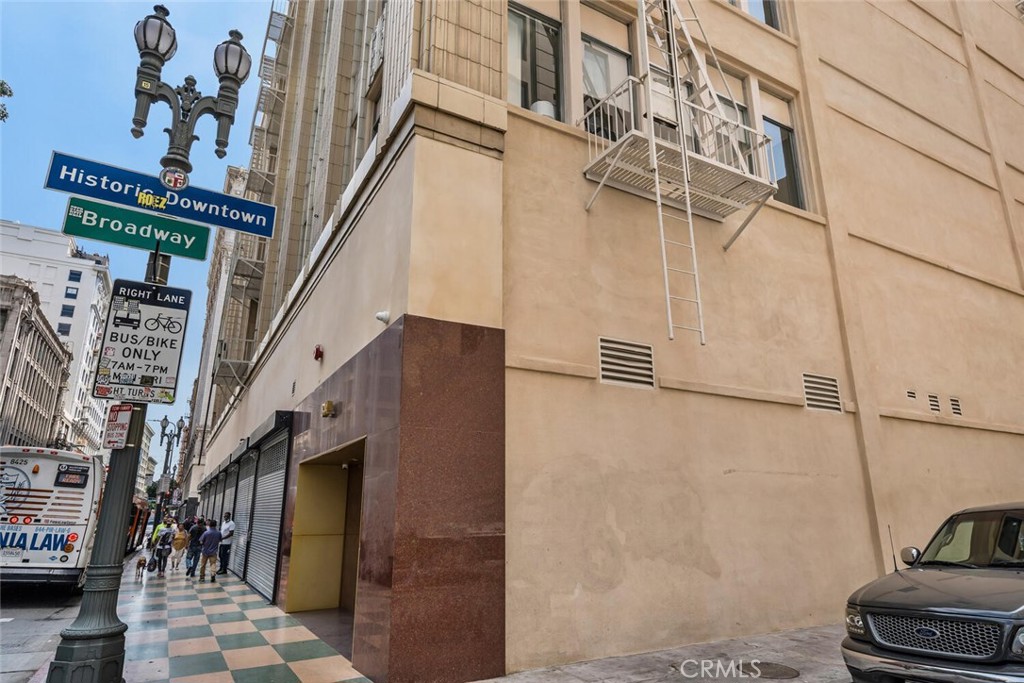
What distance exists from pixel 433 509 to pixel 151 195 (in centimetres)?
442

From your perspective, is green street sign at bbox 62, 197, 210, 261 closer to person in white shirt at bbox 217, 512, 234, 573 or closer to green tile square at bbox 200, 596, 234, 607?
green tile square at bbox 200, 596, 234, 607

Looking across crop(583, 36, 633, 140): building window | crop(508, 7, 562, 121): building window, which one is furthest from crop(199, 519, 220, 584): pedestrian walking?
crop(583, 36, 633, 140): building window

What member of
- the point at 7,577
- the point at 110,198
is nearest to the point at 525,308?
the point at 110,198

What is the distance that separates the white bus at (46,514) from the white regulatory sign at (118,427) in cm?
923

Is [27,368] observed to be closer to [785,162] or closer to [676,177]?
[676,177]

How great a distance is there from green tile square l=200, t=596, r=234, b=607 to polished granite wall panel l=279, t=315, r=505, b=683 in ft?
20.1

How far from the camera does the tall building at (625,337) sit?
703 centimetres

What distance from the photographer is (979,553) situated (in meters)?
5.58

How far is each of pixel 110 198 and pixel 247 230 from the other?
1258 mm

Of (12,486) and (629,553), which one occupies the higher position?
(12,486)

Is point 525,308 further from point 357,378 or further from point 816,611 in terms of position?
point 816,611

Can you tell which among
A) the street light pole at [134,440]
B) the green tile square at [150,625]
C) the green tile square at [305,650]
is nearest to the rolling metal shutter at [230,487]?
the green tile square at [150,625]

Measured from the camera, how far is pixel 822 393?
35.6 feet

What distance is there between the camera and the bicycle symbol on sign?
5922 mm
